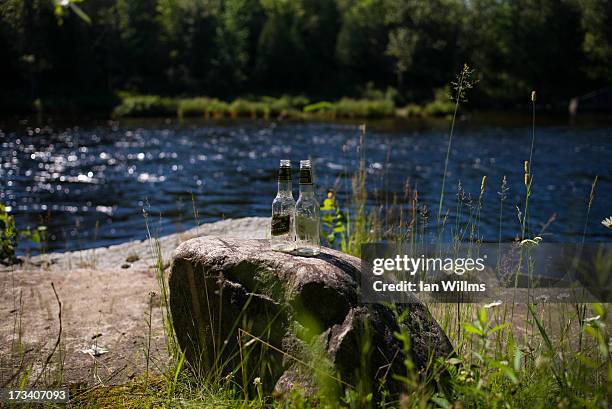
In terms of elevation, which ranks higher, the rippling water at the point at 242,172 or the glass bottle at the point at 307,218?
the glass bottle at the point at 307,218

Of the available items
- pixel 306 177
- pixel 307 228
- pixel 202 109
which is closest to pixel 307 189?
pixel 306 177

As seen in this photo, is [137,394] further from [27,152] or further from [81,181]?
[27,152]

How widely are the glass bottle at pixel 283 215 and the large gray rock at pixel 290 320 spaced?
9 centimetres

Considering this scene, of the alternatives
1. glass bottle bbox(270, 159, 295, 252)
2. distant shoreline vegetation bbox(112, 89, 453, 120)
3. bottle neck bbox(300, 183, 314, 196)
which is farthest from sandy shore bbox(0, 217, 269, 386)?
distant shoreline vegetation bbox(112, 89, 453, 120)

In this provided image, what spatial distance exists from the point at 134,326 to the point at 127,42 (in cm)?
4547

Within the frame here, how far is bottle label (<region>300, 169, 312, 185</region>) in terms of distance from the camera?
118 inches

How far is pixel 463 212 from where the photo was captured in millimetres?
10867

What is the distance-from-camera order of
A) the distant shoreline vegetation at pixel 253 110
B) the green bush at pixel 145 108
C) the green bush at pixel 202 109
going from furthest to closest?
the green bush at pixel 202 109, the distant shoreline vegetation at pixel 253 110, the green bush at pixel 145 108

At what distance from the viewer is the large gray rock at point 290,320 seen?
2660 millimetres

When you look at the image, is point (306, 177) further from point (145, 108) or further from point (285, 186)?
point (145, 108)

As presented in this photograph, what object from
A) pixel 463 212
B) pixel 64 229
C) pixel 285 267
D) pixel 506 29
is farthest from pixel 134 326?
pixel 506 29

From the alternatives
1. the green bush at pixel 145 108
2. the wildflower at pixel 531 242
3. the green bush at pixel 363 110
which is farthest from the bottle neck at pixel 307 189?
the green bush at pixel 145 108

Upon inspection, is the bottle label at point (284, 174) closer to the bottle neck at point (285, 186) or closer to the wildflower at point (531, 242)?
the bottle neck at point (285, 186)

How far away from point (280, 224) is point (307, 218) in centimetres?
15
